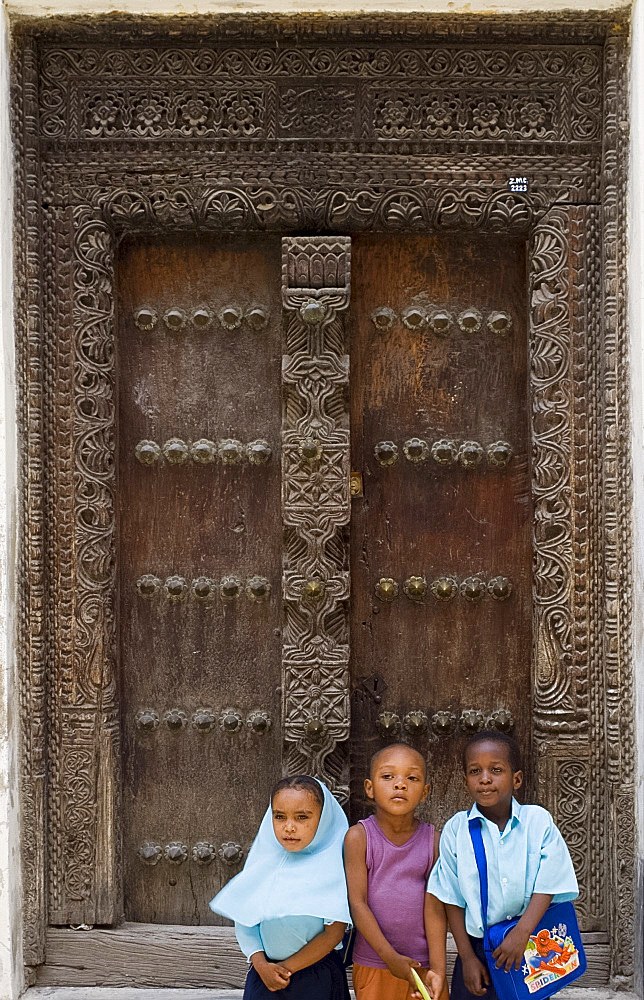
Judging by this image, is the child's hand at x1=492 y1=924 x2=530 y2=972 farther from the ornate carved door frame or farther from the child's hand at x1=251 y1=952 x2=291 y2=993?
the ornate carved door frame

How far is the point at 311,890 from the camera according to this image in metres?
1.92

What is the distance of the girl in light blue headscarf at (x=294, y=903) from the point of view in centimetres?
191

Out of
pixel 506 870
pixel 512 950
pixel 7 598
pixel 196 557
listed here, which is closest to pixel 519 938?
pixel 512 950

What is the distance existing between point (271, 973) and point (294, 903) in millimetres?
157

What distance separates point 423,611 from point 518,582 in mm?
297

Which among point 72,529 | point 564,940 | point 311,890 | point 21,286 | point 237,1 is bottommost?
point 564,940

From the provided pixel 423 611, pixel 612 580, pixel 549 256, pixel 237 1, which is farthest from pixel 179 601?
pixel 237 1

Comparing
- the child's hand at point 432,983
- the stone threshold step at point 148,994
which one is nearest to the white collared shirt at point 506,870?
the child's hand at point 432,983

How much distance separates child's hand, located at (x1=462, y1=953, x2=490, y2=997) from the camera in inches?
75.9

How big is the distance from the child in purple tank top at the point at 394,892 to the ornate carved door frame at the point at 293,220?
61cm

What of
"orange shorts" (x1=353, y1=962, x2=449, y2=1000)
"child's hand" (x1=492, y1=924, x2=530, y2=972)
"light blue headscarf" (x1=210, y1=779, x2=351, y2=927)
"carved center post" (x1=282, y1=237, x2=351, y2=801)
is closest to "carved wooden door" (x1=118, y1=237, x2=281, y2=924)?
"carved center post" (x1=282, y1=237, x2=351, y2=801)

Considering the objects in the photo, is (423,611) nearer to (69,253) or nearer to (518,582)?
(518,582)

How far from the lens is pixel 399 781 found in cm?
195

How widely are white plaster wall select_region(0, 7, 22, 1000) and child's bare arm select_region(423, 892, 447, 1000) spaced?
1181 mm
